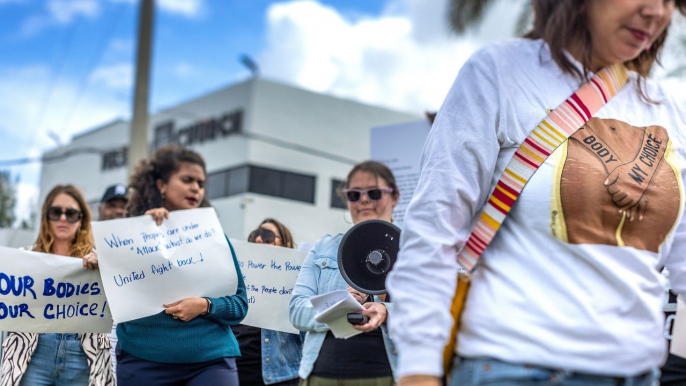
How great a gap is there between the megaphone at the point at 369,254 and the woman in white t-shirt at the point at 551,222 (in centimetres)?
178

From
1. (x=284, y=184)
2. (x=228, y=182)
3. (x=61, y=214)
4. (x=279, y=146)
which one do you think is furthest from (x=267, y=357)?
(x=228, y=182)

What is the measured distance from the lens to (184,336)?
145 inches

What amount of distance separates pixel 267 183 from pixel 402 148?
1720 centimetres

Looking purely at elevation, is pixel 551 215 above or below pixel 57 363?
above

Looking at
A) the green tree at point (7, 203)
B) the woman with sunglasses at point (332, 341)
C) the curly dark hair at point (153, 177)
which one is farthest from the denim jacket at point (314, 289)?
the green tree at point (7, 203)

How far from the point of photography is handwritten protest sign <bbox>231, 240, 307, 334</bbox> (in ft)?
15.5

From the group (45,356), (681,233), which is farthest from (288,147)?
(681,233)

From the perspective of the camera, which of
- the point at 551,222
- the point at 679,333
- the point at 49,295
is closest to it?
the point at 551,222

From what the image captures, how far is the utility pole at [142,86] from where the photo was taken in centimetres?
1094

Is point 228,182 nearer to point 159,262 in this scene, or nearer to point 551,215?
point 159,262

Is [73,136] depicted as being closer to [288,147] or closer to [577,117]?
[288,147]

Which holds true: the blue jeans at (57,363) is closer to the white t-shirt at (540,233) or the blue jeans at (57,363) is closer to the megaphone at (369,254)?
the megaphone at (369,254)

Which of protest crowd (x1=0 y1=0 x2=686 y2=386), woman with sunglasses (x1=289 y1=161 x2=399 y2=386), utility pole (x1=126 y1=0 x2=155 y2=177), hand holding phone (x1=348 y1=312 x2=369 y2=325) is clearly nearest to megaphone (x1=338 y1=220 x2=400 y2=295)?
woman with sunglasses (x1=289 y1=161 x2=399 y2=386)

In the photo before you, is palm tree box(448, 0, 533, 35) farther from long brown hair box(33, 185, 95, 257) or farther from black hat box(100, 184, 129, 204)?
long brown hair box(33, 185, 95, 257)
